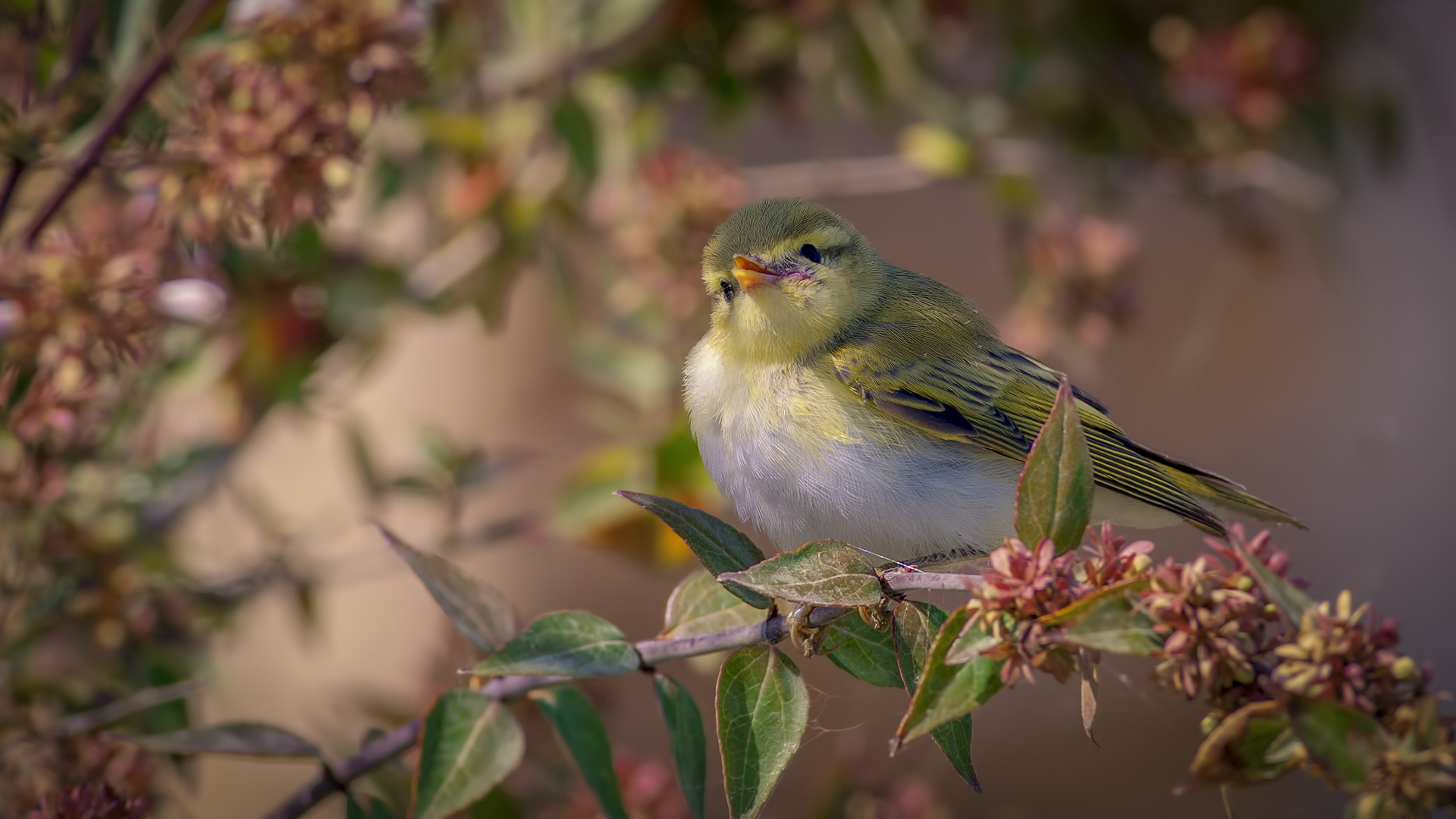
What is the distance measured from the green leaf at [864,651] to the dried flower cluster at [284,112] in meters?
0.82

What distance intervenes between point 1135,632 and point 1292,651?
3.8 inches

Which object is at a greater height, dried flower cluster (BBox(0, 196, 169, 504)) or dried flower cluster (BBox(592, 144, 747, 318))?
dried flower cluster (BBox(592, 144, 747, 318))

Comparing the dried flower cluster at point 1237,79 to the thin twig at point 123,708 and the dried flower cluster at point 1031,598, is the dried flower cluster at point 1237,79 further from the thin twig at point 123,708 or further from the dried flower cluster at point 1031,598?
the thin twig at point 123,708

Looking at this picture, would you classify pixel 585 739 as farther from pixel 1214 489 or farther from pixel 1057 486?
pixel 1214 489

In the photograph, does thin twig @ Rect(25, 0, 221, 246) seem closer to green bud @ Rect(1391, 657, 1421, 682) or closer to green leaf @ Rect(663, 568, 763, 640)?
green leaf @ Rect(663, 568, 763, 640)

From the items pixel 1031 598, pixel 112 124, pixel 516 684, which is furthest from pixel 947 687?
pixel 112 124

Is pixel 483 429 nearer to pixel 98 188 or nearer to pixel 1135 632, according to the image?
pixel 98 188

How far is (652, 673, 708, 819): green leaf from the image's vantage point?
0.97 meters

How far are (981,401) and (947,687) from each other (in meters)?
0.76

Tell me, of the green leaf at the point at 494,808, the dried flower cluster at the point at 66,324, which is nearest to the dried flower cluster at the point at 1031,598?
the green leaf at the point at 494,808

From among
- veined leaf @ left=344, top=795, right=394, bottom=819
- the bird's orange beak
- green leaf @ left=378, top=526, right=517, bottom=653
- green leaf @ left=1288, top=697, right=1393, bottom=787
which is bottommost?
veined leaf @ left=344, top=795, right=394, bottom=819

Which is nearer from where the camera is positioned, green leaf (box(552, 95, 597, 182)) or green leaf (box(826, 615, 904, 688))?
green leaf (box(826, 615, 904, 688))

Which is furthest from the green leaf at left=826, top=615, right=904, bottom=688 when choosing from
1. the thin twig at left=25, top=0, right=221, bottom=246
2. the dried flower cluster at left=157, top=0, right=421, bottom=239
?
the thin twig at left=25, top=0, right=221, bottom=246

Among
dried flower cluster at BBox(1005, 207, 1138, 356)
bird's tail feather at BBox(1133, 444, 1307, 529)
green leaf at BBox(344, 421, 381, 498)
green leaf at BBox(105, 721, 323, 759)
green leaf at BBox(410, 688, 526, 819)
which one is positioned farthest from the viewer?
dried flower cluster at BBox(1005, 207, 1138, 356)
